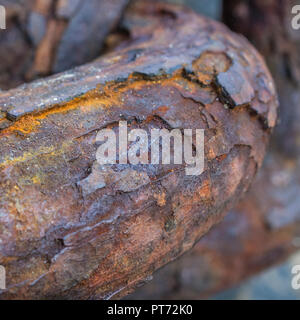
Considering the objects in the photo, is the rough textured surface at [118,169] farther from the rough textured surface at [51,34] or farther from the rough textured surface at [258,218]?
the rough textured surface at [258,218]

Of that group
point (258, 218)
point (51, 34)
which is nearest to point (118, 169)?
point (51, 34)

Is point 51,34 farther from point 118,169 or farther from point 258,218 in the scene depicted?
point 258,218

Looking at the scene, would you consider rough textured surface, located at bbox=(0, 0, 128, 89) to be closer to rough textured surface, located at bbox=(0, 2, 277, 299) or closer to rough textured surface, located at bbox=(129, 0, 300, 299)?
rough textured surface, located at bbox=(0, 2, 277, 299)

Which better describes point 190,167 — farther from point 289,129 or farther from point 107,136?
point 289,129

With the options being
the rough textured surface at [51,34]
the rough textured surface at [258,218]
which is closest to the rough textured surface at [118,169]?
the rough textured surface at [51,34]

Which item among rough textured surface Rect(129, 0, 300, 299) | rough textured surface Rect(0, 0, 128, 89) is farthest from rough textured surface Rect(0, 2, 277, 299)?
rough textured surface Rect(129, 0, 300, 299)

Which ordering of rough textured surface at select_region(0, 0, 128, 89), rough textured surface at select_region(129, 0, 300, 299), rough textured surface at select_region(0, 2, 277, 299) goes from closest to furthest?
rough textured surface at select_region(0, 2, 277, 299)
rough textured surface at select_region(0, 0, 128, 89)
rough textured surface at select_region(129, 0, 300, 299)
